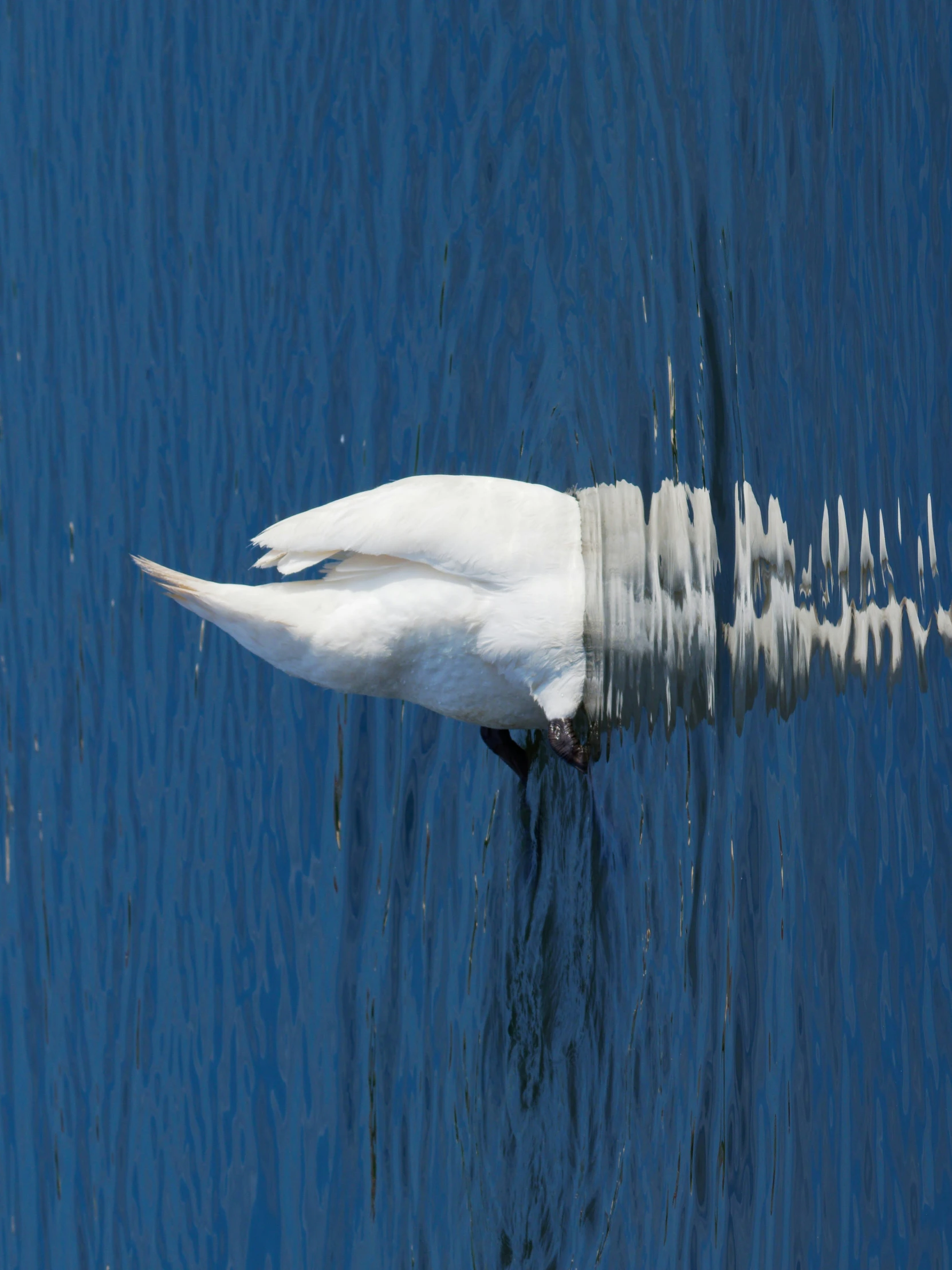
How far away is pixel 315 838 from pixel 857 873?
0.99ft

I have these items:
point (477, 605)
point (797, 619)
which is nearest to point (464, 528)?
point (477, 605)

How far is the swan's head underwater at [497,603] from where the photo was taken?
380 mm

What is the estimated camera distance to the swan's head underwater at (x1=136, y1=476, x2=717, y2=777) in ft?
1.34

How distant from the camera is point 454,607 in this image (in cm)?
41

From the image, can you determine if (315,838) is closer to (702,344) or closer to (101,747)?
(101,747)

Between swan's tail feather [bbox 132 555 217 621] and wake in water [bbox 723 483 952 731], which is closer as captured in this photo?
wake in water [bbox 723 483 952 731]

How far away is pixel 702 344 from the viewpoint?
0.36m

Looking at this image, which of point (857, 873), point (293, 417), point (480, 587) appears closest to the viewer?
point (857, 873)

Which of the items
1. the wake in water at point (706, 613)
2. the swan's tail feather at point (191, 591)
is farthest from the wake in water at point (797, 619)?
the swan's tail feather at point (191, 591)

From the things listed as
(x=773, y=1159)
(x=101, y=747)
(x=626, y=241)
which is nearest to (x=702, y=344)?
(x=626, y=241)

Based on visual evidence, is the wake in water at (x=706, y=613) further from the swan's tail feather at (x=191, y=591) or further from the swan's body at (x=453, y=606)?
the swan's tail feather at (x=191, y=591)

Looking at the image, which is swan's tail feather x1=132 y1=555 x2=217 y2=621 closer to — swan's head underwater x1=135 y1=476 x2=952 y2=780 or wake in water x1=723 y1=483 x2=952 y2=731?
swan's head underwater x1=135 y1=476 x2=952 y2=780

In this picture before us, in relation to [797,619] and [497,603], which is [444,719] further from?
[797,619]

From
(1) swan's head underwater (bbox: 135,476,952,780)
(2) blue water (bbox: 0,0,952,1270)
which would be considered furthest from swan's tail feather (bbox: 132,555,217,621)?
(2) blue water (bbox: 0,0,952,1270)
